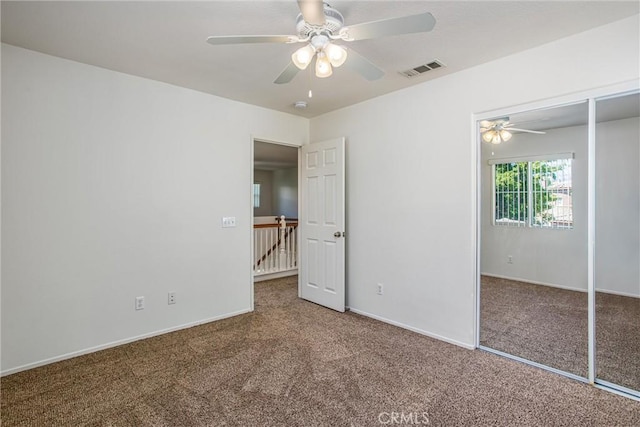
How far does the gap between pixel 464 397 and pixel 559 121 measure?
7.34ft

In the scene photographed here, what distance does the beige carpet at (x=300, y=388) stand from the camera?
1.98m

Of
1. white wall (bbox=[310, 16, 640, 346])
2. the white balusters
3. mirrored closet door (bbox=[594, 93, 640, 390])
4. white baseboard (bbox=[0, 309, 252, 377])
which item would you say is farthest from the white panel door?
mirrored closet door (bbox=[594, 93, 640, 390])

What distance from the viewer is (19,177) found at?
2514 mm

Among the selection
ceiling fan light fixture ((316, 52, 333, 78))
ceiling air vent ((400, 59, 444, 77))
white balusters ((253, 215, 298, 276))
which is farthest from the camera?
white balusters ((253, 215, 298, 276))

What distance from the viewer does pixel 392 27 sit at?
5.19 ft

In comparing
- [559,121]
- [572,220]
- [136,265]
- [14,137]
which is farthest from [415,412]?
[14,137]

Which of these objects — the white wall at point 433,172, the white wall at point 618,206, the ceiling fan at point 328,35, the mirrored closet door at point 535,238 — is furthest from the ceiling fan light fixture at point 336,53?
the white wall at point 618,206

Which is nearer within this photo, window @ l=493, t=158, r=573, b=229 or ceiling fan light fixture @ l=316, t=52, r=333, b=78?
ceiling fan light fixture @ l=316, t=52, r=333, b=78

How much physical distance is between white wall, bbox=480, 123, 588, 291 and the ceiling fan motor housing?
1.82 m

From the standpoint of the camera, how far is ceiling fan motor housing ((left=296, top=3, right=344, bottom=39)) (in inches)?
72.4

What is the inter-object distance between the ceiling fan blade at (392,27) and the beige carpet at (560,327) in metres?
2.32

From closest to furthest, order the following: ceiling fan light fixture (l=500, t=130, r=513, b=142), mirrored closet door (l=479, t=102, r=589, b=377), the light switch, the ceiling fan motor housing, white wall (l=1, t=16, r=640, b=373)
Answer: the ceiling fan motor housing, white wall (l=1, t=16, r=640, b=373), mirrored closet door (l=479, t=102, r=589, b=377), ceiling fan light fixture (l=500, t=130, r=513, b=142), the light switch
